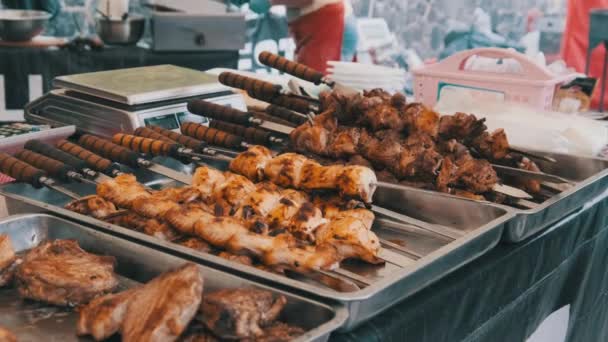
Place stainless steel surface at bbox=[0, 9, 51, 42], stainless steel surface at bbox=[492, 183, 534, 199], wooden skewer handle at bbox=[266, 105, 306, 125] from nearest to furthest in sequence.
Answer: stainless steel surface at bbox=[492, 183, 534, 199]
wooden skewer handle at bbox=[266, 105, 306, 125]
stainless steel surface at bbox=[0, 9, 51, 42]

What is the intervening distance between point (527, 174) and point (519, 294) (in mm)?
484

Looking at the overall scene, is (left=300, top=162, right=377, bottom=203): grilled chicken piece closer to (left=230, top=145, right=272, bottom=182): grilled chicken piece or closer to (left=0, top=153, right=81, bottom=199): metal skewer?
(left=230, top=145, right=272, bottom=182): grilled chicken piece

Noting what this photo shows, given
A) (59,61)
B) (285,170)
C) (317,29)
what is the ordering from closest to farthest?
(285,170) → (59,61) → (317,29)

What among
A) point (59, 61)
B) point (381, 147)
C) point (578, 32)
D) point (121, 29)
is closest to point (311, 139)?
point (381, 147)

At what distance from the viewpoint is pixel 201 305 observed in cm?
119

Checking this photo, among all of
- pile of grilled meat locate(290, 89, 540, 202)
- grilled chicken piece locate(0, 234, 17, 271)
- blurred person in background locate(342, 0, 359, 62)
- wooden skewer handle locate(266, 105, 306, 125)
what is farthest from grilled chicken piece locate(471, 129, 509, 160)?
blurred person in background locate(342, 0, 359, 62)

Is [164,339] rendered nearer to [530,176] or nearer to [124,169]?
[124,169]

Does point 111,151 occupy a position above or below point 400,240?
above

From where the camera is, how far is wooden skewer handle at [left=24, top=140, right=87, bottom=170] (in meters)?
1.92

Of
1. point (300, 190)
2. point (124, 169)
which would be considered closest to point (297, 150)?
A: point (300, 190)

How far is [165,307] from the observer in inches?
44.2

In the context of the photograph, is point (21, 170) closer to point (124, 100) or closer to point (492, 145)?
point (124, 100)

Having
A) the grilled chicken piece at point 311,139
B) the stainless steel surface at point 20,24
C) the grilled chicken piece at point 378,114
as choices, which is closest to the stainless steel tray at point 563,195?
the grilled chicken piece at point 378,114

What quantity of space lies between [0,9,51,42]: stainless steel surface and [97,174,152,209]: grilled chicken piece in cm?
377
